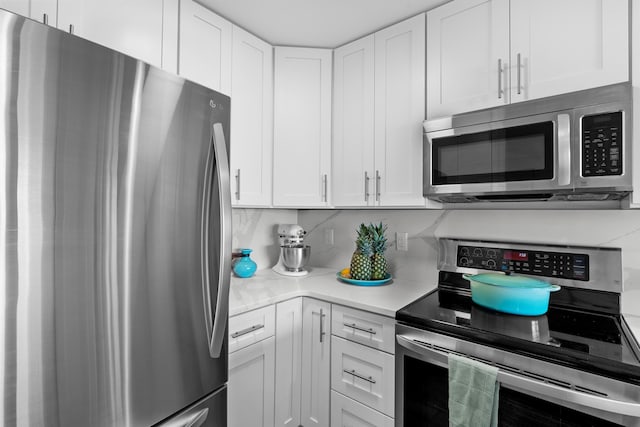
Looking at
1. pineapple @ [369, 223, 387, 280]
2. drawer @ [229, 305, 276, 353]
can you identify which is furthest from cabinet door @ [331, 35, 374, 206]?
drawer @ [229, 305, 276, 353]

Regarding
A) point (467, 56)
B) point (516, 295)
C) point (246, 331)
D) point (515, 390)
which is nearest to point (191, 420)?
point (246, 331)

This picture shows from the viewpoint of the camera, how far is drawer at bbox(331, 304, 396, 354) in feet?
4.80

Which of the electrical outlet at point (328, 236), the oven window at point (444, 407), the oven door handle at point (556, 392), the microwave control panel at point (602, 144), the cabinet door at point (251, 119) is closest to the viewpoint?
the oven door handle at point (556, 392)

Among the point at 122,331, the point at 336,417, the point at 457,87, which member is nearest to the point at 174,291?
the point at 122,331

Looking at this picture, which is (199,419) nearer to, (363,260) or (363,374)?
(363,374)

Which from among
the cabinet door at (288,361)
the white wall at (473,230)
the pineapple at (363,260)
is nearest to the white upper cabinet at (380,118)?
the pineapple at (363,260)

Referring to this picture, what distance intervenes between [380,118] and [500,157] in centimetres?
70

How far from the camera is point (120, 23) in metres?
1.32

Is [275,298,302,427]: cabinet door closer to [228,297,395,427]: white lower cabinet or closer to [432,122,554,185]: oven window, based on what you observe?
[228,297,395,427]: white lower cabinet

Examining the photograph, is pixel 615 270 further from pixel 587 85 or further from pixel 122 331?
pixel 122 331

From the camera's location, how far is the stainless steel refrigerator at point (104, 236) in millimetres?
684

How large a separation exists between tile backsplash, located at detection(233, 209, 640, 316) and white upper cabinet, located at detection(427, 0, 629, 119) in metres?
0.60

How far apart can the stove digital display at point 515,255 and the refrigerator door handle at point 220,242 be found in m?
1.38

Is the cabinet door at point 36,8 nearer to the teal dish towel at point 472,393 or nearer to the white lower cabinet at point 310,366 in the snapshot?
the white lower cabinet at point 310,366
